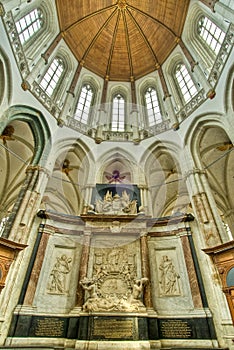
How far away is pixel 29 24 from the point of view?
39.5ft

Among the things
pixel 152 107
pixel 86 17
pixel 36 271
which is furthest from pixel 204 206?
pixel 86 17

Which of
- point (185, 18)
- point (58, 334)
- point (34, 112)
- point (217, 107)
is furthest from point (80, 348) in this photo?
point (185, 18)

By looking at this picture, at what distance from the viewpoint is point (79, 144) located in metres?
13.0

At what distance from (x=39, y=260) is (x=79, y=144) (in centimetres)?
704

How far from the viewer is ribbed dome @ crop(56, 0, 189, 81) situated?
15.3 meters

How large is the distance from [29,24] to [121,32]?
8.27m

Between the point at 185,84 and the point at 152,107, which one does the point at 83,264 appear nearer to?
the point at 152,107

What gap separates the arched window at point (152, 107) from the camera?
49.8 ft

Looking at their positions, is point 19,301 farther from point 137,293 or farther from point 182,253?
point 182,253

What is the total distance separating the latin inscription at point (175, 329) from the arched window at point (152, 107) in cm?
1172

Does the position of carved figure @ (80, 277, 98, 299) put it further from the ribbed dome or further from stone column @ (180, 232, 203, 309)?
the ribbed dome

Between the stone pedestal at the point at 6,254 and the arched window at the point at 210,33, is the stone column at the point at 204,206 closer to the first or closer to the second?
the arched window at the point at 210,33

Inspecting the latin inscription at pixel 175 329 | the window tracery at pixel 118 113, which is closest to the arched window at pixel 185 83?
the window tracery at pixel 118 113

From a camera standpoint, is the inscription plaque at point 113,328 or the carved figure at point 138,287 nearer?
the inscription plaque at point 113,328
